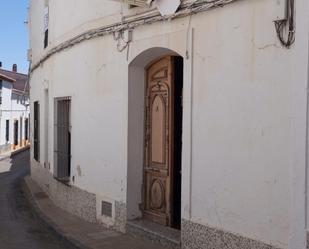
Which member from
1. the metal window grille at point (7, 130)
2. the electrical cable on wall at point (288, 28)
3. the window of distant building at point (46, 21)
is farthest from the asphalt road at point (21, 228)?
the metal window grille at point (7, 130)

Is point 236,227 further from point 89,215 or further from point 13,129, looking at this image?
point 13,129

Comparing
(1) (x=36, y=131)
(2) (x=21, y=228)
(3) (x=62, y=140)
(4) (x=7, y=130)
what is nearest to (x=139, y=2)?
(3) (x=62, y=140)

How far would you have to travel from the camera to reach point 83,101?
9422 mm

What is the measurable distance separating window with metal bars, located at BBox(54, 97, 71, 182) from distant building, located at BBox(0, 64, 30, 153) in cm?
2405

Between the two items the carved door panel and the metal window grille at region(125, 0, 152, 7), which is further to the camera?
the carved door panel

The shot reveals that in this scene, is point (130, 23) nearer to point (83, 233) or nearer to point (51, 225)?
point (83, 233)

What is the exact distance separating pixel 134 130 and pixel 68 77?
294cm

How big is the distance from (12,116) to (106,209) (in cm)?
3137

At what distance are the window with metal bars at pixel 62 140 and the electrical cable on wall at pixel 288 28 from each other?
6.57 m

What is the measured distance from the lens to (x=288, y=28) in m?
5.00

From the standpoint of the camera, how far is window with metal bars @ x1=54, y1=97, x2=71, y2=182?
433 inches

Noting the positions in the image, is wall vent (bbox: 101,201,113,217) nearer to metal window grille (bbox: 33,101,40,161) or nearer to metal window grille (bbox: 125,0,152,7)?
metal window grille (bbox: 125,0,152,7)

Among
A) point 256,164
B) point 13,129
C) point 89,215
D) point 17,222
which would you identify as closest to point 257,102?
point 256,164

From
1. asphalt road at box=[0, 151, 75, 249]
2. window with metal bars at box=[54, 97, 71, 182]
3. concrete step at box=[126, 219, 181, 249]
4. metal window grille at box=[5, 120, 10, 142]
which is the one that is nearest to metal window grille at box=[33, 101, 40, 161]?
asphalt road at box=[0, 151, 75, 249]
